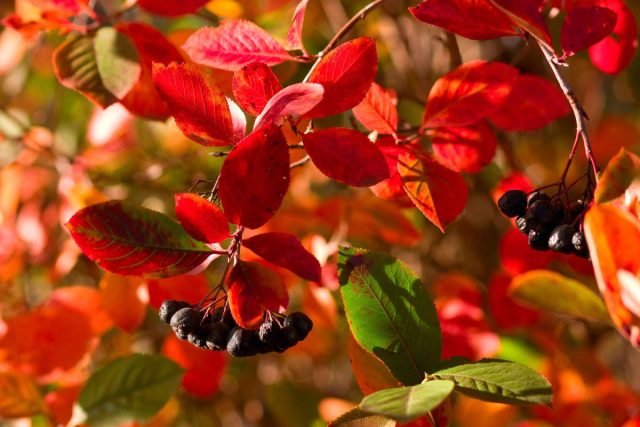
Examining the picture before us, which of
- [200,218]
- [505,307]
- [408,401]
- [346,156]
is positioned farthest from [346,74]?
[505,307]

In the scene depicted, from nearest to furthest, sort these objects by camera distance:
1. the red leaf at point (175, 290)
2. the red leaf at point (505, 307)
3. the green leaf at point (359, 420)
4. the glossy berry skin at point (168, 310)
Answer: the green leaf at point (359, 420) < the glossy berry skin at point (168, 310) < the red leaf at point (175, 290) < the red leaf at point (505, 307)

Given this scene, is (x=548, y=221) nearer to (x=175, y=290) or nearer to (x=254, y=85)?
(x=254, y=85)

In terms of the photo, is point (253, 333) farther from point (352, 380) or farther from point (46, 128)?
point (352, 380)

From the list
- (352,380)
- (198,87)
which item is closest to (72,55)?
(198,87)

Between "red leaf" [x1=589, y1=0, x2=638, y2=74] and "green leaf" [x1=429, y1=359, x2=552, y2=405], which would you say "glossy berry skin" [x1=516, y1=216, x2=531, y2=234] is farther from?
"red leaf" [x1=589, y1=0, x2=638, y2=74]

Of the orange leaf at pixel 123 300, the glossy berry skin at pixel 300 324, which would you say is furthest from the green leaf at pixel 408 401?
the orange leaf at pixel 123 300

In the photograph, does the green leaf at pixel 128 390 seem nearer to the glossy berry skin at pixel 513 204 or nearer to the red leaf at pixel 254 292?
the red leaf at pixel 254 292

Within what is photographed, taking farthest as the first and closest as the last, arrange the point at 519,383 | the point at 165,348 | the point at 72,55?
the point at 165,348, the point at 72,55, the point at 519,383
